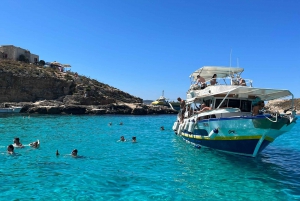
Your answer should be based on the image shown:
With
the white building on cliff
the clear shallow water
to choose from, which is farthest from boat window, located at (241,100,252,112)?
the white building on cliff

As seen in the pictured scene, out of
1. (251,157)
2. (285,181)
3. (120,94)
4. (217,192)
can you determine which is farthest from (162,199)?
(120,94)

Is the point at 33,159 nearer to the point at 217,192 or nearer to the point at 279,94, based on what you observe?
the point at 217,192

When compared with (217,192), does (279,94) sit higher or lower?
higher

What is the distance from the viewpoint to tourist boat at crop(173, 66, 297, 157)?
1469cm

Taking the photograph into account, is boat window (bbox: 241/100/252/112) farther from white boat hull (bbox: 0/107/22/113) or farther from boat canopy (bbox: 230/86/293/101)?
white boat hull (bbox: 0/107/22/113)

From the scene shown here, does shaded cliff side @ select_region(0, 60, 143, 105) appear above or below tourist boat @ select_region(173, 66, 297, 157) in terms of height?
above

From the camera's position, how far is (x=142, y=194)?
991 cm

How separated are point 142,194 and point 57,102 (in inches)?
2382

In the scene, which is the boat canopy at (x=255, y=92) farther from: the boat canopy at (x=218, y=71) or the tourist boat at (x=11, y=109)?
the tourist boat at (x=11, y=109)

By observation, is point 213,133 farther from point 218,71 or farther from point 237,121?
point 218,71

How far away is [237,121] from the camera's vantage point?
15.2m

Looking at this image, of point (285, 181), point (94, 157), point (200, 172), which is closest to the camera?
point (285, 181)

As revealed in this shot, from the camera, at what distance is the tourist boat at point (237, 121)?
48.2 ft

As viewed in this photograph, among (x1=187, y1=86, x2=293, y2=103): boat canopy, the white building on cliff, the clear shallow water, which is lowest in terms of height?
the clear shallow water
